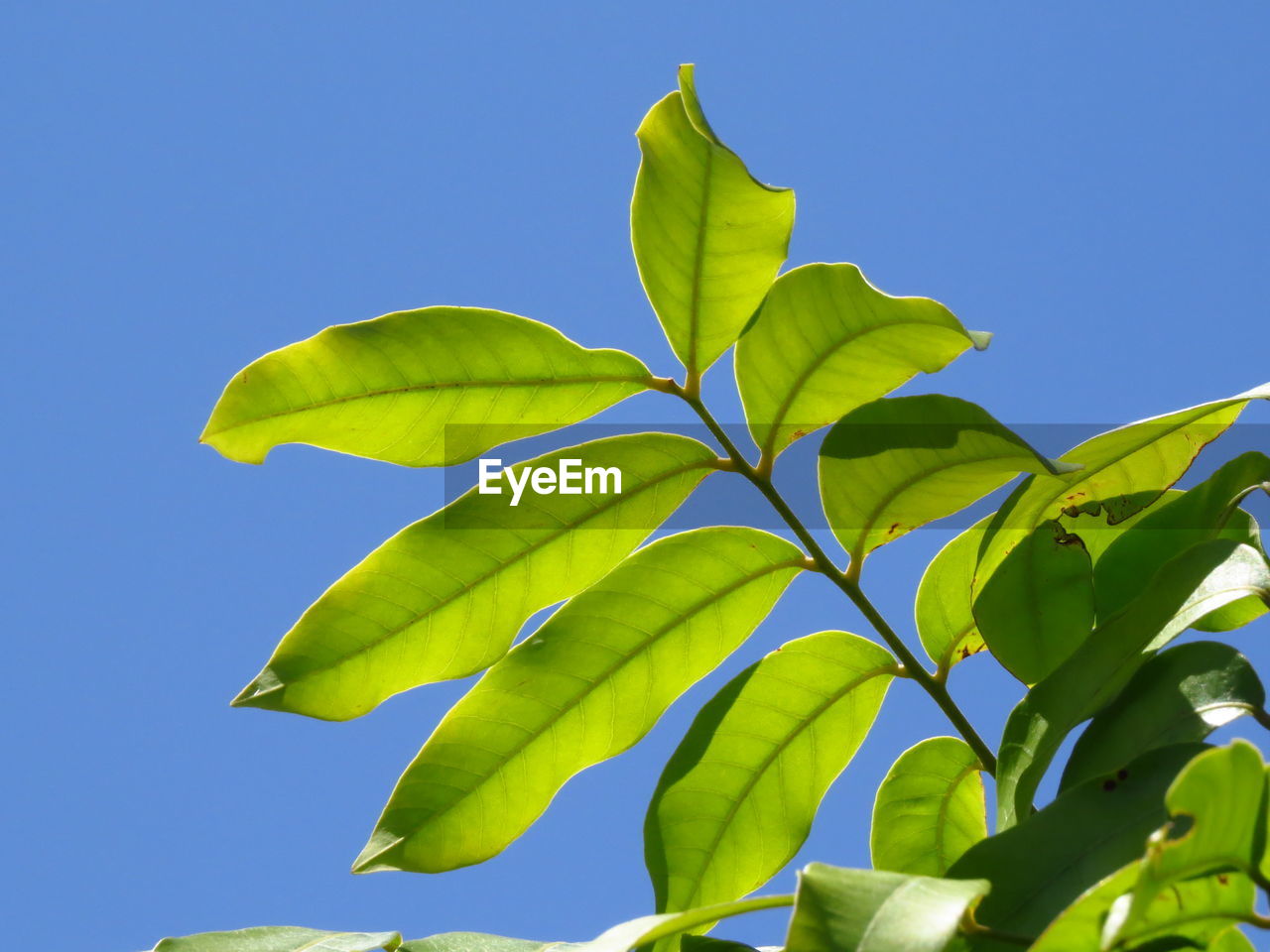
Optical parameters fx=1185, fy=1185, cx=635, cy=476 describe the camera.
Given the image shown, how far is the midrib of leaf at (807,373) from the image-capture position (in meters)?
0.98

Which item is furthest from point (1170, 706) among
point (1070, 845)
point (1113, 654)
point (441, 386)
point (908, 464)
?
point (441, 386)

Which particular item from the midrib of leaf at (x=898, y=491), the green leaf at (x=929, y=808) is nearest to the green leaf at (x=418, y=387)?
the midrib of leaf at (x=898, y=491)

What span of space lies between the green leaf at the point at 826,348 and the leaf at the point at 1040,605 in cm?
20

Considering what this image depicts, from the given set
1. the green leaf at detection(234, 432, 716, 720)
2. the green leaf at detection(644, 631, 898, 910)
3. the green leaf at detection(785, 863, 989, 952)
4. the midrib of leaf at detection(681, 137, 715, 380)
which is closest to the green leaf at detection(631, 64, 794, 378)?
the midrib of leaf at detection(681, 137, 715, 380)

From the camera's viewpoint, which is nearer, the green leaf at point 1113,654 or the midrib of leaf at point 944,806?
the green leaf at point 1113,654

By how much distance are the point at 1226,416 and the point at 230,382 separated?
89cm

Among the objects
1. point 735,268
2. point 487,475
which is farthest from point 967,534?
point 487,475

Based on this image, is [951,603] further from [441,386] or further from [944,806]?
[441,386]

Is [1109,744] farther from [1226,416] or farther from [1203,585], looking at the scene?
[1226,416]

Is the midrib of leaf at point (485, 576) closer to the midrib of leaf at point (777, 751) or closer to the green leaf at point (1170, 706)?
the midrib of leaf at point (777, 751)

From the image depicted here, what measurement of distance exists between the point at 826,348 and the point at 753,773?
14.8 inches

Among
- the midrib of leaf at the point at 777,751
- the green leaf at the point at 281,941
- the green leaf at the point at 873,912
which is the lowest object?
the green leaf at the point at 281,941

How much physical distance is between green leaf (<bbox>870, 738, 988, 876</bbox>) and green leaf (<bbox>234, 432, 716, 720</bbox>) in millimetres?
347

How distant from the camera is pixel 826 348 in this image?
101 centimetres
